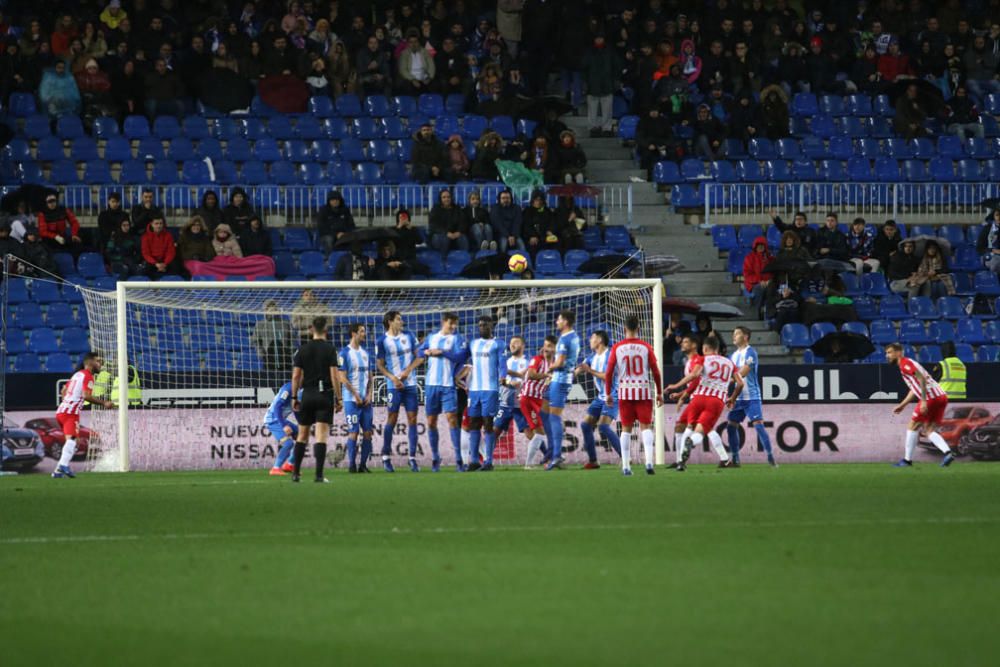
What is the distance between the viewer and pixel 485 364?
66.8ft

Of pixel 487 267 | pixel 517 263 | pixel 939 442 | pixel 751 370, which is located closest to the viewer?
pixel 939 442

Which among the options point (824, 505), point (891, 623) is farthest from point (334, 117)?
point (891, 623)

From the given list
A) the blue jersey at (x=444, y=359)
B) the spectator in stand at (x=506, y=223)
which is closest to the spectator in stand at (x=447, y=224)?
the spectator in stand at (x=506, y=223)

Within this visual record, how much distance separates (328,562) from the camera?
8.63 meters

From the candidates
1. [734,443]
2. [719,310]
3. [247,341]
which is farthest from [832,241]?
[247,341]

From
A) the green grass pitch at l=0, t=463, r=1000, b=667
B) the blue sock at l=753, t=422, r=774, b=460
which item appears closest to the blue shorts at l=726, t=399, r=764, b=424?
the blue sock at l=753, t=422, r=774, b=460

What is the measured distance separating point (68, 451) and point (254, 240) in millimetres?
6526

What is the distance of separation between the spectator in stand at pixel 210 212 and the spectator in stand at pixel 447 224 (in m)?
3.50

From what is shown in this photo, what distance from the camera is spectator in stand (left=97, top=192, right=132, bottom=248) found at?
25.1 metres

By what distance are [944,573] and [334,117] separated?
2226 centimetres

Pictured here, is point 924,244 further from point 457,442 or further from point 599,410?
point 457,442

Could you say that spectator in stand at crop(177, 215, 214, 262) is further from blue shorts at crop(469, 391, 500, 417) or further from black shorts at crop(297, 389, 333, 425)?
black shorts at crop(297, 389, 333, 425)

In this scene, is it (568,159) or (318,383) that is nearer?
(318,383)

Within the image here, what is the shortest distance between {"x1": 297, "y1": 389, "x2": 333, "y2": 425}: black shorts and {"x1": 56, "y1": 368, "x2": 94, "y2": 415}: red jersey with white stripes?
4489mm
